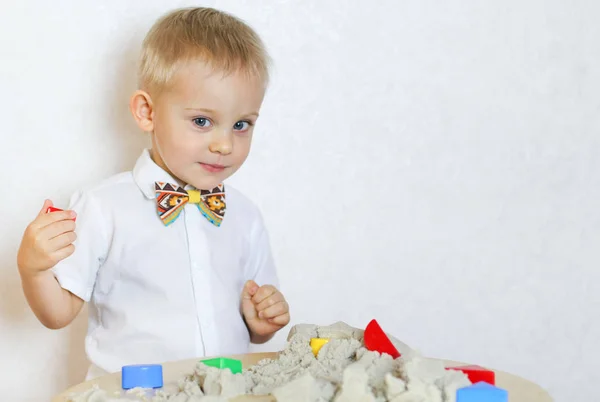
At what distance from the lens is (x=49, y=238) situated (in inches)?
45.3

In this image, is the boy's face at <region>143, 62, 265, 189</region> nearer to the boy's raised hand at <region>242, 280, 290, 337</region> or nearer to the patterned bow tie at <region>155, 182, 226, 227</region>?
the patterned bow tie at <region>155, 182, 226, 227</region>

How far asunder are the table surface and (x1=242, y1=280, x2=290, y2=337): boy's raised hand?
0.25m

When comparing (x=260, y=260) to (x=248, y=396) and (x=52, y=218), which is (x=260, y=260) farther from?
(x=248, y=396)

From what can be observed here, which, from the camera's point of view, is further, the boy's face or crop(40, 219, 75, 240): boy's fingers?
the boy's face

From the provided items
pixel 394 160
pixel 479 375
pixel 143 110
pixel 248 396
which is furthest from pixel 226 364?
pixel 394 160

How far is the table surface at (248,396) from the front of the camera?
90 centimetres

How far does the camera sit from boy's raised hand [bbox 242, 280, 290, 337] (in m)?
1.39

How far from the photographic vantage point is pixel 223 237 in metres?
1.45

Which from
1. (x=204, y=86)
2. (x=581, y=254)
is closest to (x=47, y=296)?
(x=204, y=86)

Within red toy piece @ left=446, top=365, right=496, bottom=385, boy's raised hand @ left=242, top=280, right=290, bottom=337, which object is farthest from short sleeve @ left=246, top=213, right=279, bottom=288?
red toy piece @ left=446, top=365, right=496, bottom=385

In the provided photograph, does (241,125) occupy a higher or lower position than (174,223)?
higher

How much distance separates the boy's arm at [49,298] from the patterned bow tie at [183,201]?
196mm

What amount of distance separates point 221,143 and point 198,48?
15cm

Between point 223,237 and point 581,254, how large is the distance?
0.94 meters
